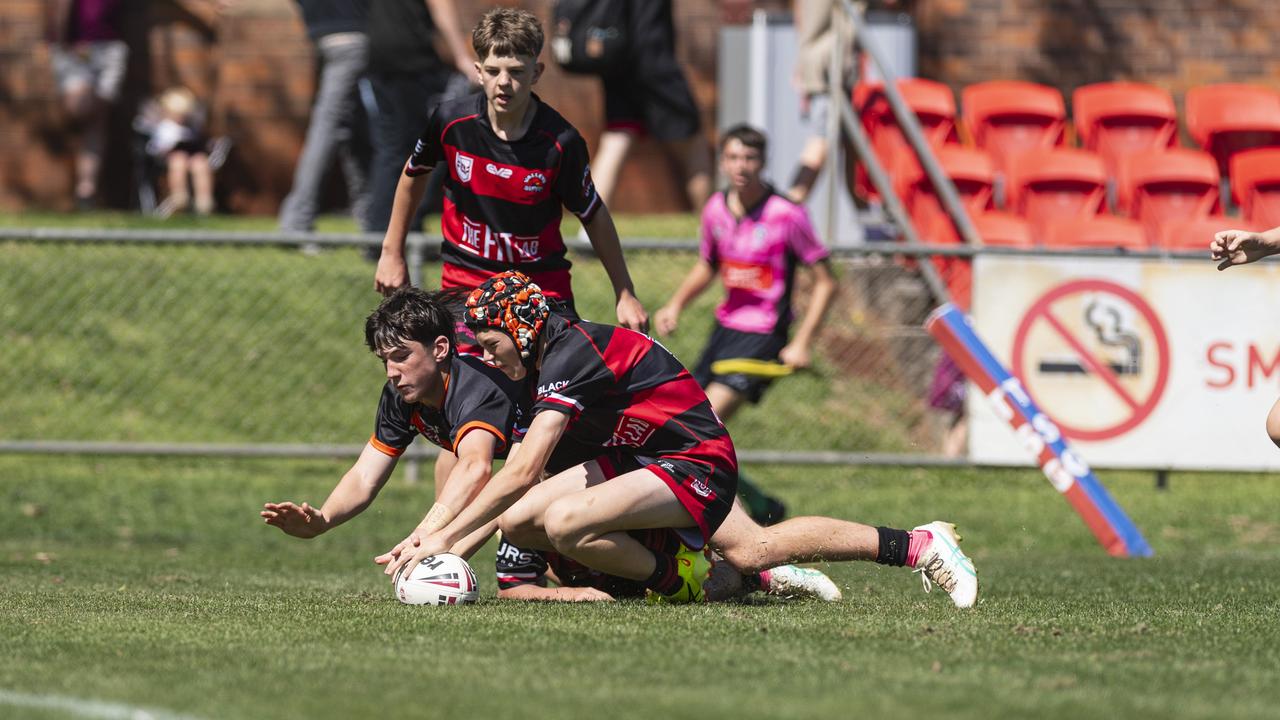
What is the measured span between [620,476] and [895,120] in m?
7.71

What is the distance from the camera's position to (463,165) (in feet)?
24.4

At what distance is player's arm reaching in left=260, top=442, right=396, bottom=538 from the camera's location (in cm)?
658

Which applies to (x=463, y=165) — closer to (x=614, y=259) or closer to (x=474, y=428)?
(x=614, y=259)

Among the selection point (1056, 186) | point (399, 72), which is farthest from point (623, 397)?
point (1056, 186)

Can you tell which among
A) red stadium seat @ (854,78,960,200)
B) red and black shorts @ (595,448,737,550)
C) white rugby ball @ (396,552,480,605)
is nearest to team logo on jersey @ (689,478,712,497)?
red and black shorts @ (595,448,737,550)

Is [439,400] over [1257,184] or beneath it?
beneath

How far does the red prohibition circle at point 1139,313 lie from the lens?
1073 centimetres

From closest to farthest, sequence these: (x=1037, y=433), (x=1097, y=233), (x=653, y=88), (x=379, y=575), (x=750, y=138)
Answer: (x=379, y=575) → (x=1037, y=433) → (x=750, y=138) → (x=1097, y=233) → (x=653, y=88)

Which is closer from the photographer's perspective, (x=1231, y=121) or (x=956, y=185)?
(x=956, y=185)

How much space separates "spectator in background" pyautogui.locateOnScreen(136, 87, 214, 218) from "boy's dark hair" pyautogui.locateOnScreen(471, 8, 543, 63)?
29.9ft

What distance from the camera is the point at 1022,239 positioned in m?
12.6

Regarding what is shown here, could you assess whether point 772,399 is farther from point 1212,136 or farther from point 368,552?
point 1212,136

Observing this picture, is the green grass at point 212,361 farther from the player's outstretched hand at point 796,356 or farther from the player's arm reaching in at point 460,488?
the player's arm reaching in at point 460,488

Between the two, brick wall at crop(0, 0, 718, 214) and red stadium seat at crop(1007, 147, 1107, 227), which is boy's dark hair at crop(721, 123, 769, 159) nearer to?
red stadium seat at crop(1007, 147, 1107, 227)
